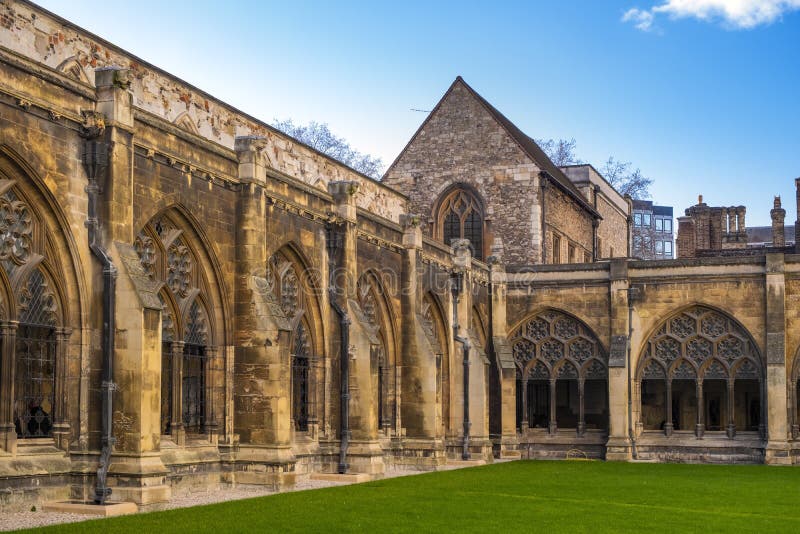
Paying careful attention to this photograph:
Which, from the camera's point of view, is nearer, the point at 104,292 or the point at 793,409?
the point at 104,292

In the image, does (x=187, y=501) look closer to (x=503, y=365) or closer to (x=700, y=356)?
(x=503, y=365)

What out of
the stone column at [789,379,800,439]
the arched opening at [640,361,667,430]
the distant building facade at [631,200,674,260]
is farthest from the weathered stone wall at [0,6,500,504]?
the distant building facade at [631,200,674,260]

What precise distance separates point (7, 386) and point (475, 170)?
1062 inches

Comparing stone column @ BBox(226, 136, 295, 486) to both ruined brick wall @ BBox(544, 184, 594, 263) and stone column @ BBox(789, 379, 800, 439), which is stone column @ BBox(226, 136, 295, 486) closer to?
stone column @ BBox(789, 379, 800, 439)

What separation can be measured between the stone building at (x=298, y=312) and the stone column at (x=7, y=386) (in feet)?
0.10

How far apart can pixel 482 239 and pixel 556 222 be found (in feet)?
10.4

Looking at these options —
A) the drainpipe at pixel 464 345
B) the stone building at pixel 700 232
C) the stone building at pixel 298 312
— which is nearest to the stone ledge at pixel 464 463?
the drainpipe at pixel 464 345

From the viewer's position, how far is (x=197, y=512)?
1572 centimetres

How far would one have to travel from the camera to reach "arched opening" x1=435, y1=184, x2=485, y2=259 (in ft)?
132

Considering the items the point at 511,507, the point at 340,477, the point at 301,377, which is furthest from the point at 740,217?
the point at 511,507

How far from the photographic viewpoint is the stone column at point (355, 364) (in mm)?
24484

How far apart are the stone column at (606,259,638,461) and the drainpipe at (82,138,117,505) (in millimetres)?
20789

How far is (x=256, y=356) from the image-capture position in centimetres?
2059

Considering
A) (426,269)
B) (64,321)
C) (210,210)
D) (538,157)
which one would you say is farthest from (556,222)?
(64,321)
